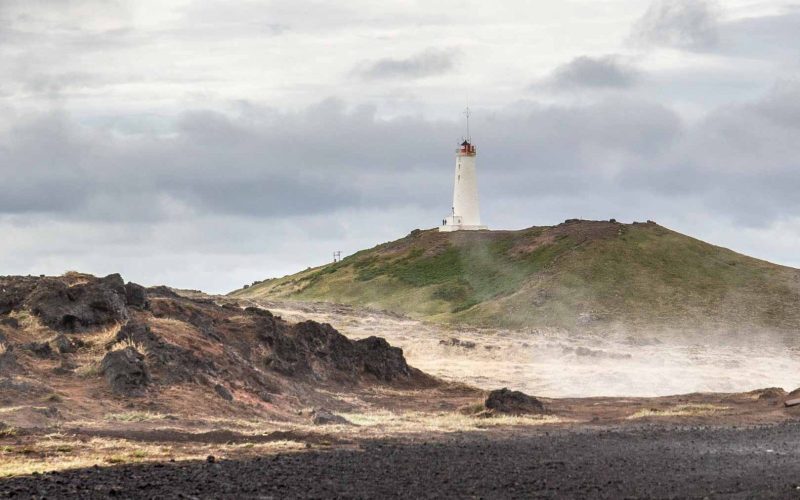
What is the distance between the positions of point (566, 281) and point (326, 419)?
6792 centimetres

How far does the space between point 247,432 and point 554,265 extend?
7903 centimetres

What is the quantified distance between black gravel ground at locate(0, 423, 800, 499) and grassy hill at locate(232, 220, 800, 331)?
6256cm

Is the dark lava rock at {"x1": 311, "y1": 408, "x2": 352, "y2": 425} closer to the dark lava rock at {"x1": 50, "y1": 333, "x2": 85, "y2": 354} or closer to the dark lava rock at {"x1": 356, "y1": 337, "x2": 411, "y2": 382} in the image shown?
the dark lava rock at {"x1": 50, "y1": 333, "x2": 85, "y2": 354}

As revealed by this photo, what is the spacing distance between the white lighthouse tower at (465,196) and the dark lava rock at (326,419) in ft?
286

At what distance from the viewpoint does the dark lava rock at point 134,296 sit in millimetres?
45188

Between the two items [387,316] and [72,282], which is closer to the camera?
[72,282]

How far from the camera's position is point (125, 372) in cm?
3594

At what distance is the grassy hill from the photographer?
95.2 metres

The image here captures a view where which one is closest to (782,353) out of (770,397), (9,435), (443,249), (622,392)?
(622,392)

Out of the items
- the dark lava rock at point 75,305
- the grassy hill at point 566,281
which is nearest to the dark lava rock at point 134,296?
the dark lava rock at point 75,305

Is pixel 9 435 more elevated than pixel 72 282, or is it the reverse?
pixel 72 282

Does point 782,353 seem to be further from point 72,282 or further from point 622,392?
point 72,282

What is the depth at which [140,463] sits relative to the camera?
24.8 meters

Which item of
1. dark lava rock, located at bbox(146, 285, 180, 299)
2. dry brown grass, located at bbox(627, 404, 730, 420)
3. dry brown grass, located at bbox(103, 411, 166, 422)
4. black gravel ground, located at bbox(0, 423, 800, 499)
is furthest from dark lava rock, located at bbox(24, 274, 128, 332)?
dry brown grass, located at bbox(627, 404, 730, 420)
